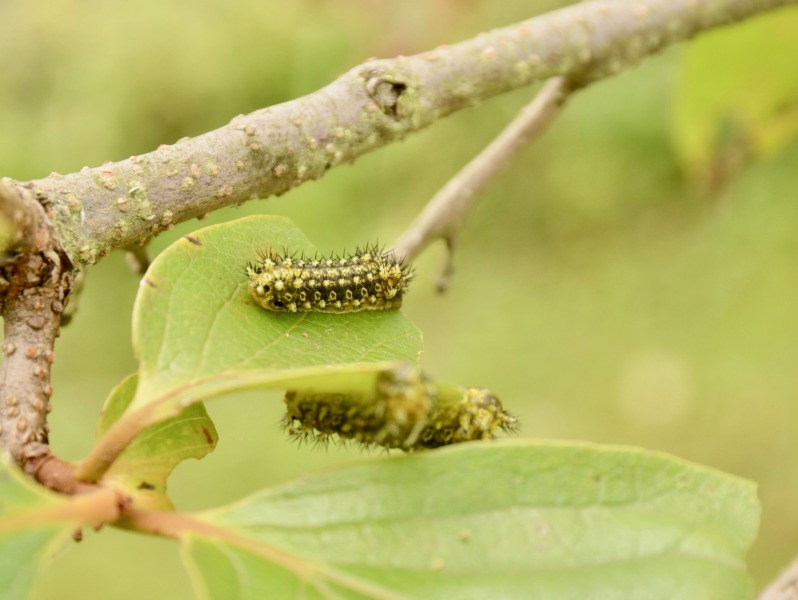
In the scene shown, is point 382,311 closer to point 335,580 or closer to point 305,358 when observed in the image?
point 305,358

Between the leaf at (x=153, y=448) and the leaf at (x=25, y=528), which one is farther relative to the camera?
the leaf at (x=153, y=448)

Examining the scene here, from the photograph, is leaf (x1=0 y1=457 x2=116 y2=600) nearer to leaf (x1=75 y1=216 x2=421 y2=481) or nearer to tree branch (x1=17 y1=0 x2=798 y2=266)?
leaf (x1=75 y1=216 x2=421 y2=481)

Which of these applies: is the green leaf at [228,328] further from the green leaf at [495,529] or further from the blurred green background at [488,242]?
the blurred green background at [488,242]

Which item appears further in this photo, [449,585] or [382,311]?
[382,311]

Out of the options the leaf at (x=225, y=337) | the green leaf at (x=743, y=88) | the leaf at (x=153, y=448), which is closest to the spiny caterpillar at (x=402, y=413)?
the leaf at (x=225, y=337)

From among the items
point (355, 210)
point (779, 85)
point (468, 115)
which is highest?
point (468, 115)

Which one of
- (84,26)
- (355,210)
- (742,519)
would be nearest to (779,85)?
(742,519)

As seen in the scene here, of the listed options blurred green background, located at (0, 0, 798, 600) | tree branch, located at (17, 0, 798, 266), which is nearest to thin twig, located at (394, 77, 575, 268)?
tree branch, located at (17, 0, 798, 266)

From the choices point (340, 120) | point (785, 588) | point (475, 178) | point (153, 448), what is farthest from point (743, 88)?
point (153, 448)
